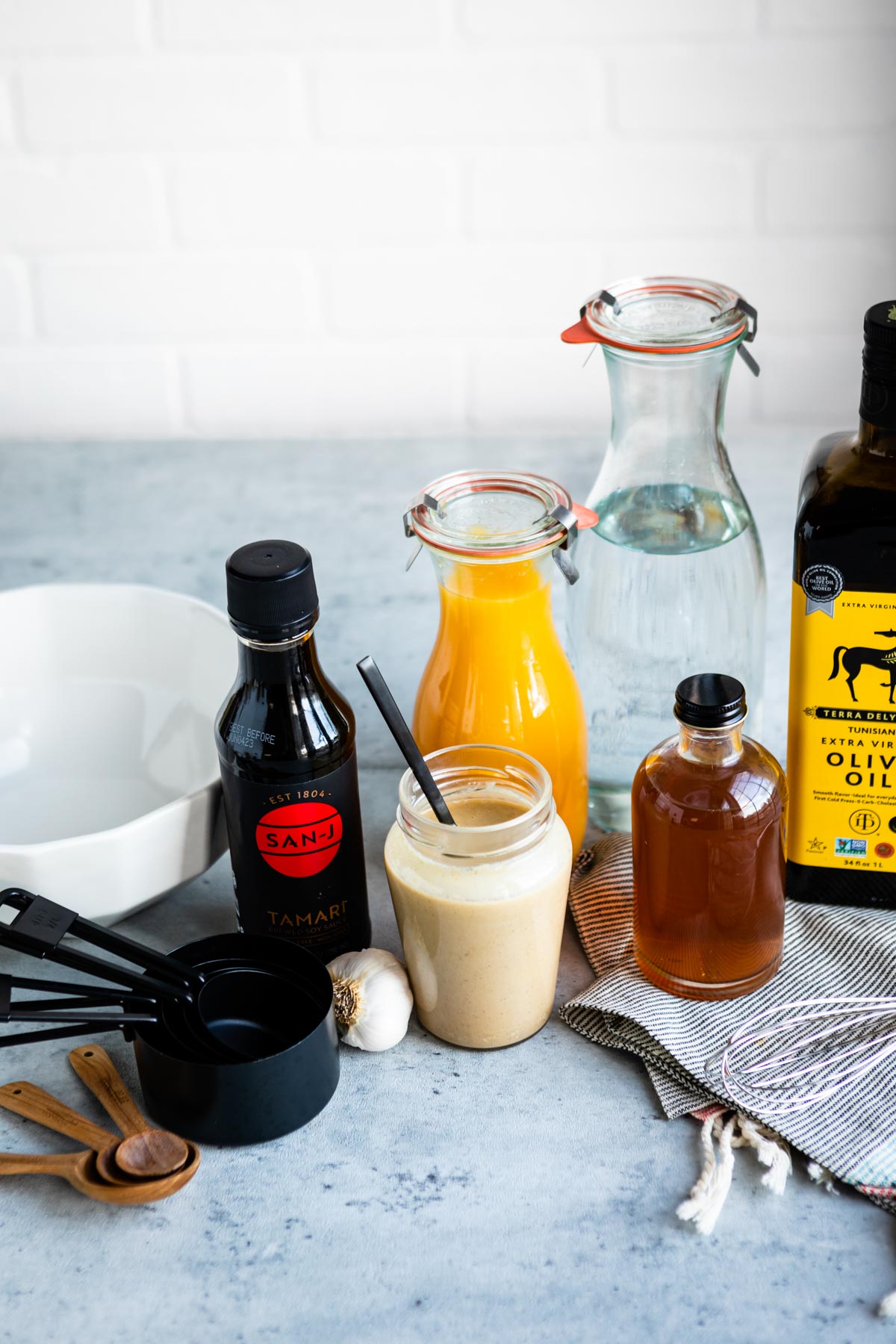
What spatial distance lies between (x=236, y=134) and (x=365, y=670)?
1010 mm

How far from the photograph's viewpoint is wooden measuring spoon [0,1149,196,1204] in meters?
0.69

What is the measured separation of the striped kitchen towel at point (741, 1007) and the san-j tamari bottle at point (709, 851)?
0.02 m

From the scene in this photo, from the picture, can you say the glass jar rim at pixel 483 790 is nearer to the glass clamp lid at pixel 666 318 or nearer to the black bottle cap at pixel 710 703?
the black bottle cap at pixel 710 703

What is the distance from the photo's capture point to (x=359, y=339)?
165 cm

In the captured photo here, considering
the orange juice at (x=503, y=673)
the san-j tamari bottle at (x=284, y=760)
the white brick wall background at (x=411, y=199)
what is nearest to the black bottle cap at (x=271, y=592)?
the san-j tamari bottle at (x=284, y=760)

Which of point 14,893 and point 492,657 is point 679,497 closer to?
point 492,657

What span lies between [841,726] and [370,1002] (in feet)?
1.05

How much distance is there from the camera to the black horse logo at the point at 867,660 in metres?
0.78

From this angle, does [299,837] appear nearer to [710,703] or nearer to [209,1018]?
[209,1018]

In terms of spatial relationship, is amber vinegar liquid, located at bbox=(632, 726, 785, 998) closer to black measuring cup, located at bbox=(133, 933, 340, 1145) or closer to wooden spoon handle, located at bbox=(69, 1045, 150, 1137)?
black measuring cup, located at bbox=(133, 933, 340, 1145)

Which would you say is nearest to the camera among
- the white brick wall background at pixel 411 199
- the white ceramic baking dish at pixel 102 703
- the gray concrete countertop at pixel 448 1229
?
the gray concrete countertop at pixel 448 1229

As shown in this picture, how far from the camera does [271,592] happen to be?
2.39 feet

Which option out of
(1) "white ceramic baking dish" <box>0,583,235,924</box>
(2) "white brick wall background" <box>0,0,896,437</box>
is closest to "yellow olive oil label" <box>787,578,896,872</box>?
(1) "white ceramic baking dish" <box>0,583,235,924</box>

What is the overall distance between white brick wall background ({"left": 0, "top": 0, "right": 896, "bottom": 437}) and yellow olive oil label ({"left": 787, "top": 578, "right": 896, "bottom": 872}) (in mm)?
895
